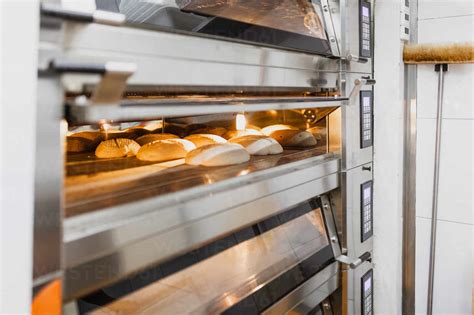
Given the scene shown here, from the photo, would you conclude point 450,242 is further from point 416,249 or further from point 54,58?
point 54,58

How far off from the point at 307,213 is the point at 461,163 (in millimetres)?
950

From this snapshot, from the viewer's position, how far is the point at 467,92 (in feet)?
6.47

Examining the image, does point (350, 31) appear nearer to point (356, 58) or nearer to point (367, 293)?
point (356, 58)

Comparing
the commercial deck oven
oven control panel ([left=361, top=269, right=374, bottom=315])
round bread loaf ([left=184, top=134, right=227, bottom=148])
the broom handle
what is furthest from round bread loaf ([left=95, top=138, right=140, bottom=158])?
the broom handle

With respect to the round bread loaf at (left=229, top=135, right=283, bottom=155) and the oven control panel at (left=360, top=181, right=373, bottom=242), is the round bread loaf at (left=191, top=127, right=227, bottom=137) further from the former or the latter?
the oven control panel at (left=360, top=181, right=373, bottom=242)

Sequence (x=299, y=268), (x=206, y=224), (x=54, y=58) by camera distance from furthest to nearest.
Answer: (x=299, y=268) → (x=206, y=224) → (x=54, y=58)

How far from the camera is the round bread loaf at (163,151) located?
50.1 inches

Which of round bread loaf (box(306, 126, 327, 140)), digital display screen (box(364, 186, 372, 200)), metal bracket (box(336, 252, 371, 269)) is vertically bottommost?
metal bracket (box(336, 252, 371, 269))

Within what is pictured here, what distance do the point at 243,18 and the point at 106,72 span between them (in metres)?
0.60

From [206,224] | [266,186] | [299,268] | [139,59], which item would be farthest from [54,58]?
[299,268]

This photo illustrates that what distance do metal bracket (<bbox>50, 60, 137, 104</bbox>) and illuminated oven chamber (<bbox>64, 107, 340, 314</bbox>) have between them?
22 centimetres

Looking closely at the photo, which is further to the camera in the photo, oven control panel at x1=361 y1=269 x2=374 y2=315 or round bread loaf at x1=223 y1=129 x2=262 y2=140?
oven control panel at x1=361 y1=269 x2=374 y2=315

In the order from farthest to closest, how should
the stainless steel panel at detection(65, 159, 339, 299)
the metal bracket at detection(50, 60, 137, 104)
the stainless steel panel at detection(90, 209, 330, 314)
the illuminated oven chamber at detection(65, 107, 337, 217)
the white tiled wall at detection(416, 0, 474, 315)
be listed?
1. the white tiled wall at detection(416, 0, 474, 315)
2. the stainless steel panel at detection(90, 209, 330, 314)
3. the illuminated oven chamber at detection(65, 107, 337, 217)
4. the stainless steel panel at detection(65, 159, 339, 299)
5. the metal bracket at detection(50, 60, 137, 104)

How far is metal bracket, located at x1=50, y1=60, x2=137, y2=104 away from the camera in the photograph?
0.66 meters
